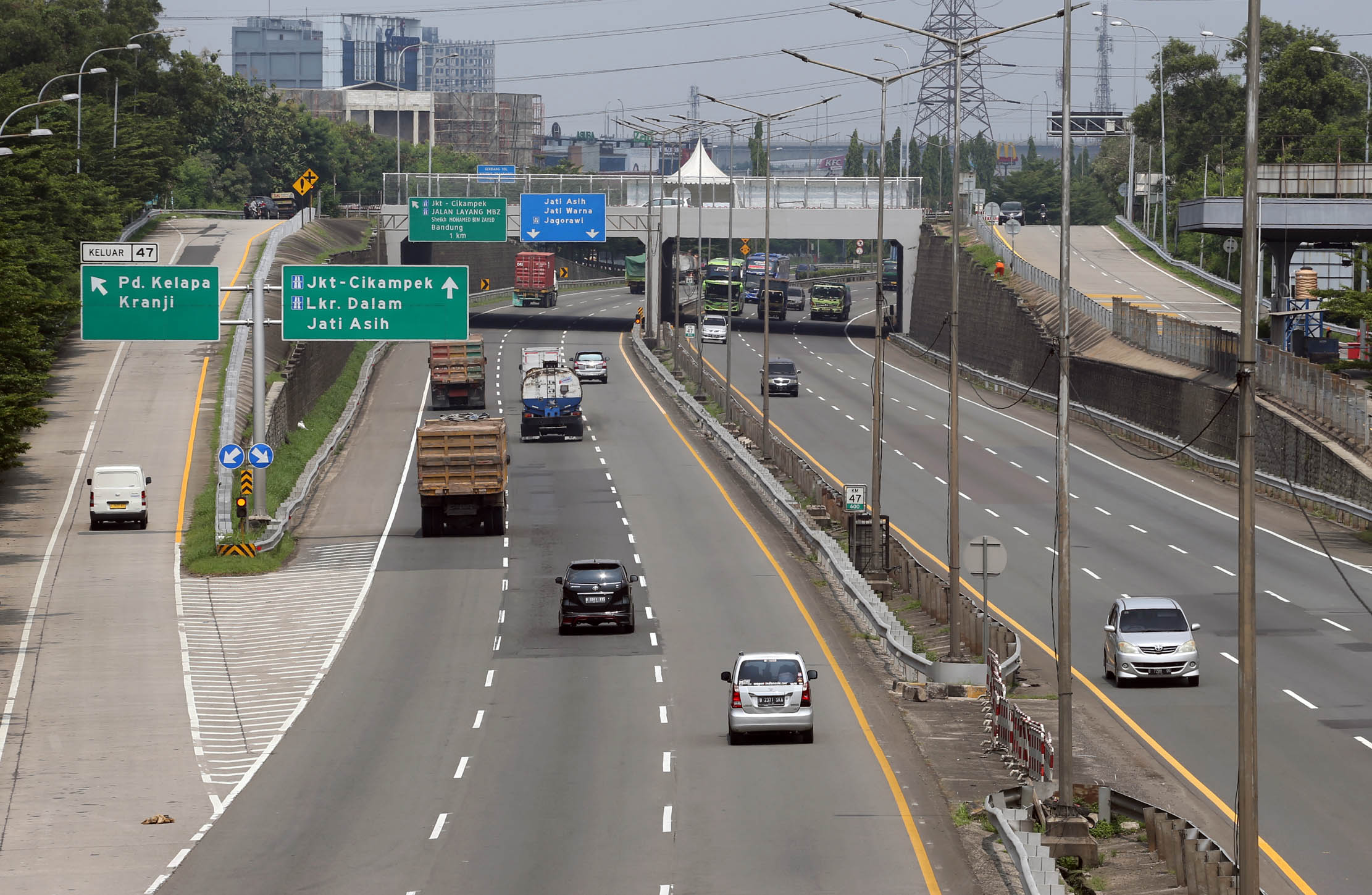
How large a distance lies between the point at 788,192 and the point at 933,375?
21690 millimetres

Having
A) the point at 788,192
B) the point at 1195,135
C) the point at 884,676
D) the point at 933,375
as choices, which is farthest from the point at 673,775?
the point at 1195,135

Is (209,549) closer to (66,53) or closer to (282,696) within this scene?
(282,696)

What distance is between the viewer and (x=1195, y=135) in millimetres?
124688

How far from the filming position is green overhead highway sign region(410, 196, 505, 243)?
90500mm

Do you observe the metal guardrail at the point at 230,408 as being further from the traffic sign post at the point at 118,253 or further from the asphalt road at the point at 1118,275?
the asphalt road at the point at 1118,275

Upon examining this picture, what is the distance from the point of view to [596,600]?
3872 centimetres

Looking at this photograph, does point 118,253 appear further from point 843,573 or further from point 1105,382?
point 1105,382

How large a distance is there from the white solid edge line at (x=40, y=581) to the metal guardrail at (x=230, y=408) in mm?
4872

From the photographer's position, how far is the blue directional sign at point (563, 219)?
304 ft

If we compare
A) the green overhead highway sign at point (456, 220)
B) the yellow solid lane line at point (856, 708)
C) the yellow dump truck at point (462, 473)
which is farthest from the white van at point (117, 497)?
the green overhead highway sign at point (456, 220)

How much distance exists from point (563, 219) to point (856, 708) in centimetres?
6543

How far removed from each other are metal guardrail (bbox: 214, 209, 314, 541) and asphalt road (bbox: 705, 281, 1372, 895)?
846 inches

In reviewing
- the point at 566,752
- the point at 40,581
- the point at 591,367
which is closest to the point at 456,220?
the point at 591,367

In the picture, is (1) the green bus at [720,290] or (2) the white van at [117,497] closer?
(2) the white van at [117,497]
